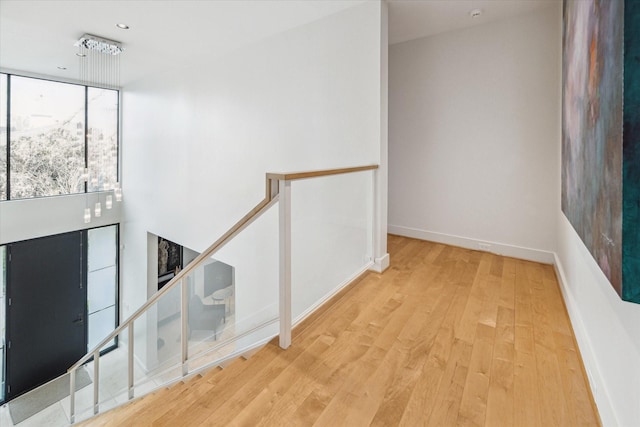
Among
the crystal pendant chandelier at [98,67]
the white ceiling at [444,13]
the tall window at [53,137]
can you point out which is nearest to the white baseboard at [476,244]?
the white ceiling at [444,13]

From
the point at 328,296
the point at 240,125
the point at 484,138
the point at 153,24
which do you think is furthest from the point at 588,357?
the point at 153,24

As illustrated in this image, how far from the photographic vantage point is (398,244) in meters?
4.38

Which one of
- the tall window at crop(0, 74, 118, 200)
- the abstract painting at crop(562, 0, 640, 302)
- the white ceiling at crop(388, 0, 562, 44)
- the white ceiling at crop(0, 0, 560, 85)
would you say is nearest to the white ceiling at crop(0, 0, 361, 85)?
the white ceiling at crop(0, 0, 560, 85)

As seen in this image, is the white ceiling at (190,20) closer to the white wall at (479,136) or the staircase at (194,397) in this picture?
the white wall at (479,136)

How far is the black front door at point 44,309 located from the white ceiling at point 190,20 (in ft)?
12.5

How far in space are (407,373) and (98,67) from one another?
24.3ft

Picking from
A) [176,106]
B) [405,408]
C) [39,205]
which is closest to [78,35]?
[176,106]

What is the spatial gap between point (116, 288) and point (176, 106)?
5.07m

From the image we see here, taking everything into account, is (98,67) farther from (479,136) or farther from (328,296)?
(479,136)

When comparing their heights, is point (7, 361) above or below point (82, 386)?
above

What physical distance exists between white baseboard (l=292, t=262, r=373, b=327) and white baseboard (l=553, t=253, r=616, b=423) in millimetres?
1661

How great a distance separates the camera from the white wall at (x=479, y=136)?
3.52m

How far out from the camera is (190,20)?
390 cm

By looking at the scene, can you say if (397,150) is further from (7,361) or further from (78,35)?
(7,361)
